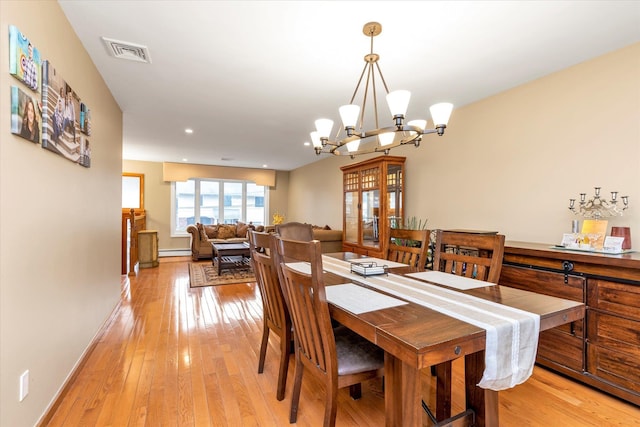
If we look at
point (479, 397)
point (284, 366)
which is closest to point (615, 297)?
point (479, 397)

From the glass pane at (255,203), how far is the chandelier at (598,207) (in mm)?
7364

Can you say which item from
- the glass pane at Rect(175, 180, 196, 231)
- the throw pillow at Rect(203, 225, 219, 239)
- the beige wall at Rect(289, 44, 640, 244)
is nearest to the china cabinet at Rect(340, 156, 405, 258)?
the beige wall at Rect(289, 44, 640, 244)

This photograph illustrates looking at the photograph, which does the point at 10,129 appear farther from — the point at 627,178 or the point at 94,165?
the point at 627,178

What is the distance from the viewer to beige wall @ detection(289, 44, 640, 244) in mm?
2191

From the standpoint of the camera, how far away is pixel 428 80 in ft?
8.93

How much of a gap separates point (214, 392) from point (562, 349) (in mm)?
2421

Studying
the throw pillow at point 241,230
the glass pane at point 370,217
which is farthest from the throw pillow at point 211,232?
the glass pane at point 370,217

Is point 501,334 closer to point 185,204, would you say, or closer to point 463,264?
point 463,264

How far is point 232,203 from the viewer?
27.4ft

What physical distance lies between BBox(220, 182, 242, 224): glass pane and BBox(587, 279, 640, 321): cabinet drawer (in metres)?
7.68

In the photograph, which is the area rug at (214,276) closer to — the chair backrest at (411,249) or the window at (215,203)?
the window at (215,203)

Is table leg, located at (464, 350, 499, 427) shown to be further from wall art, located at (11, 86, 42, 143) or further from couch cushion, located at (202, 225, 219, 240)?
→ couch cushion, located at (202, 225, 219, 240)

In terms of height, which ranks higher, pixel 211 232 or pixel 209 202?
pixel 209 202

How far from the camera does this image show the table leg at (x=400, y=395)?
3.58ft
